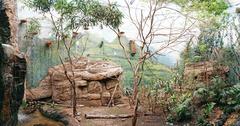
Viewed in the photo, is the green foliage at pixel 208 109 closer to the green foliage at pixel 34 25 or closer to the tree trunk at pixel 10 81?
the tree trunk at pixel 10 81

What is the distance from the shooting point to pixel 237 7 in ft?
37.2

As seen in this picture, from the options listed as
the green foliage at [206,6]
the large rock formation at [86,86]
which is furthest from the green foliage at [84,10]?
the large rock formation at [86,86]

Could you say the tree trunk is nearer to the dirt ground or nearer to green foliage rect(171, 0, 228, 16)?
green foliage rect(171, 0, 228, 16)

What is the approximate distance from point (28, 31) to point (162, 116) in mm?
5237

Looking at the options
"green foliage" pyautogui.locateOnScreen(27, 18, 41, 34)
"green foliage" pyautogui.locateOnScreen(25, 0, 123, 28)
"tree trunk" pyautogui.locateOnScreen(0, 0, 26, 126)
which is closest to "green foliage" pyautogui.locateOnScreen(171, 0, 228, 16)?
"green foliage" pyautogui.locateOnScreen(25, 0, 123, 28)

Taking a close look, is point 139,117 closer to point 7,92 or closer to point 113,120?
point 113,120

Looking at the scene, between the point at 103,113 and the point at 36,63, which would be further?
the point at 36,63

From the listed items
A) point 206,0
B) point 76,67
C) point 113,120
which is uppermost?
point 206,0

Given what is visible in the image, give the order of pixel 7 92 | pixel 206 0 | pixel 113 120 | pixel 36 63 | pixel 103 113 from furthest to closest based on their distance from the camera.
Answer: pixel 36 63 < pixel 103 113 < pixel 113 120 < pixel 206 0 < pixel 7 92

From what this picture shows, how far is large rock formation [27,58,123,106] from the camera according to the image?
13781 mm

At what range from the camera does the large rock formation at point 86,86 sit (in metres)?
13.8

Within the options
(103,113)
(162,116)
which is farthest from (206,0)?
(103,113)

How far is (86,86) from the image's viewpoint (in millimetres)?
13945

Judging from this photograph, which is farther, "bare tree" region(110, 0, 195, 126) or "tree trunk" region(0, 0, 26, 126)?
"bare tree" region(110, 0, 195, 126)
